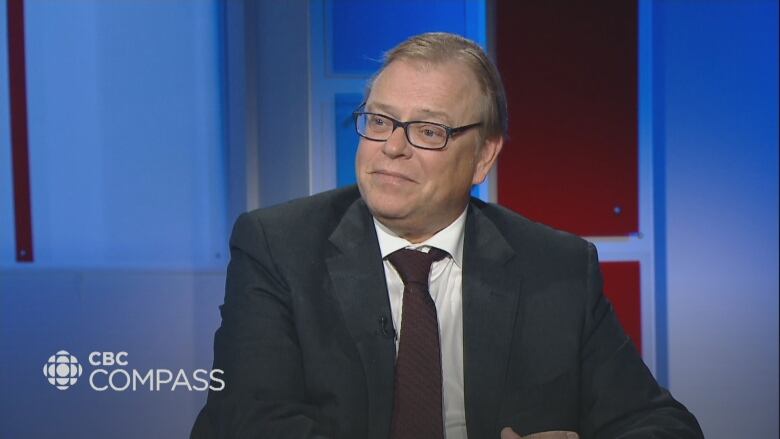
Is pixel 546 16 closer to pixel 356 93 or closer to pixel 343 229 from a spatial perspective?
pixel 356 93

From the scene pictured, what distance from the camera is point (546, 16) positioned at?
2.73 metres

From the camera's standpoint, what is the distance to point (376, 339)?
1694 millimetres

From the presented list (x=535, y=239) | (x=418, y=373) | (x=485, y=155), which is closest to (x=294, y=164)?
(x=485, y=155)

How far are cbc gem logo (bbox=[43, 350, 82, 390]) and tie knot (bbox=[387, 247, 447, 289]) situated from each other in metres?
0.90

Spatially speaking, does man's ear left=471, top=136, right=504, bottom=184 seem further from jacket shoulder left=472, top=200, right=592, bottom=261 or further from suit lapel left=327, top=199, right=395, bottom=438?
suit lapel left=327, top=199, right=395, bottom=438

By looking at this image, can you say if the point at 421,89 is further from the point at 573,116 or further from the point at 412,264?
the point at 573,116

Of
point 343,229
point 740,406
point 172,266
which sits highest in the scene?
point 343,229

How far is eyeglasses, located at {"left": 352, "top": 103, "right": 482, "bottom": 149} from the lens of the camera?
1746mm

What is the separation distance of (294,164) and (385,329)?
98 cm

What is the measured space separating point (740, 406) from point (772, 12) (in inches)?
51.6

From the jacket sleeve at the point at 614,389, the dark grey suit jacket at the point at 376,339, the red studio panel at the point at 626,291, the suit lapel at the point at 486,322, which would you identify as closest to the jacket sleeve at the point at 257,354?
the dark grey suit jacket at the point at 376,339

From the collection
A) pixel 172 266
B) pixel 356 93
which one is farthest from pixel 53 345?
pixel 356 93

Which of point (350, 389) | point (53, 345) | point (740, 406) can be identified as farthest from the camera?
point (740, 406)

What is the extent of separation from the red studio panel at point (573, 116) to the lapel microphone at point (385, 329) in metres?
1.15
